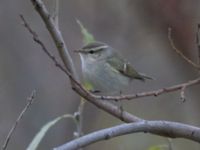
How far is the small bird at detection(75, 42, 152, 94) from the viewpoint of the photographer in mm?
4230

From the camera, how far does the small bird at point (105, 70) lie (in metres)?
4.23

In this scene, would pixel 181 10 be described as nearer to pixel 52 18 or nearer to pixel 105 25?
pixel 105 25

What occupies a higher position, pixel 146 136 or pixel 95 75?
pixel 95 75

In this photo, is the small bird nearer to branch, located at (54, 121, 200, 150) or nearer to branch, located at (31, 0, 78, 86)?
branch, located at (31, 0, 78, 86)

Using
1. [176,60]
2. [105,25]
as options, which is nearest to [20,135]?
[105,25]

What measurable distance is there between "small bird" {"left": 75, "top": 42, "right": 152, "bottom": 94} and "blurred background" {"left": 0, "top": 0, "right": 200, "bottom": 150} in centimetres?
124

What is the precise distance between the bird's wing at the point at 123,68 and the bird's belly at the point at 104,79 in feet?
0.11

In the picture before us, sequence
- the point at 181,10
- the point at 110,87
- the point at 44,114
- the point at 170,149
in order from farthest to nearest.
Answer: the point at 44,114 < the point at 181,10 < the point at 110,87 < the point at 170,149

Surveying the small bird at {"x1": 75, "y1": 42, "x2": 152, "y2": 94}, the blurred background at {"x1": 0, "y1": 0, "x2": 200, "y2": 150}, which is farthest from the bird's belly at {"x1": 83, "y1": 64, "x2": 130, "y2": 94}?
the blurred background at {"x1": 0, "y1": 0, "x2": 200, "y2": 150}

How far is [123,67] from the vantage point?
4418 millimetres

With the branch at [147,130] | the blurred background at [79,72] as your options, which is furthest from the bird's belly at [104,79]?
the branch at [147,130]

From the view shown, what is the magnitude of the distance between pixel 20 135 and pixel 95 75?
2403mm

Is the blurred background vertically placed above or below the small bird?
below

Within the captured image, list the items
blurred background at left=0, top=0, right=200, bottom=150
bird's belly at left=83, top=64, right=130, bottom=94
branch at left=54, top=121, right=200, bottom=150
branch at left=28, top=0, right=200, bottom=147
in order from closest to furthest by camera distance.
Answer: branch at left=54, top=121, right=200, bottom=150 → branch at left=28, top=0, right=200, bottom=147 → bird's belly at left=83, top=64, right=130, bottom=94 → blurred background at left=0, top=0, right=200, bottom=150
